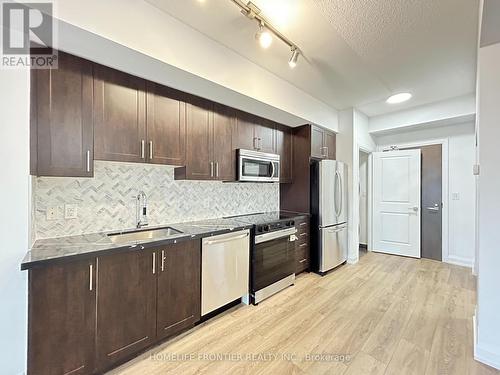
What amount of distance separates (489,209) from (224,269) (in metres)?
2.36

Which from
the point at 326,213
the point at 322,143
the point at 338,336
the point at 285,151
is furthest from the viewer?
the point at 322,143

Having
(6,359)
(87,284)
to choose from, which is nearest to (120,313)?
(87,284)

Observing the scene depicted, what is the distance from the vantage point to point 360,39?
227 centimetres

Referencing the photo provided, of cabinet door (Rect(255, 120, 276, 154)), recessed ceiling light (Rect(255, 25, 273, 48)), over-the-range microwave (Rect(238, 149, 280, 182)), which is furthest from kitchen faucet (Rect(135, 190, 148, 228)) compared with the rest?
recessed ceiling light (Rect(255, 25, 273, 48))

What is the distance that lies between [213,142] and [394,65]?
7.57 feet

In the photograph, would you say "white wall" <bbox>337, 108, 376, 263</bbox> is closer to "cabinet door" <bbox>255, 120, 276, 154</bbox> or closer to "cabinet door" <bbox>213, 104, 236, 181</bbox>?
"cabinet door" <bbox>255, 120, 276, 154</bbox>

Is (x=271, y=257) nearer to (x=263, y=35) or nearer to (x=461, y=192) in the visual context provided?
(x=263, y=35)

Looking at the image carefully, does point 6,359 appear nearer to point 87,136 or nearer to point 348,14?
point 87,136

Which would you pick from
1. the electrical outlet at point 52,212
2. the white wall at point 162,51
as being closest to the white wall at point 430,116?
the white wall at point 162,51

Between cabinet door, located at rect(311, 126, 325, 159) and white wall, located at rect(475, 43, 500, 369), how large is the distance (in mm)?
2036

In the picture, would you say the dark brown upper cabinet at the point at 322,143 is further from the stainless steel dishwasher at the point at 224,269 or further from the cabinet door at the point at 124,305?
the cabinet door at the point at 124,305

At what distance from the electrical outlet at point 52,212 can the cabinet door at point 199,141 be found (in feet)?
3.70

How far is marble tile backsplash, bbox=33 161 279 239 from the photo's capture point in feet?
6.22

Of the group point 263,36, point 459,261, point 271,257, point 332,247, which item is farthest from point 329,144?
point 459,261
